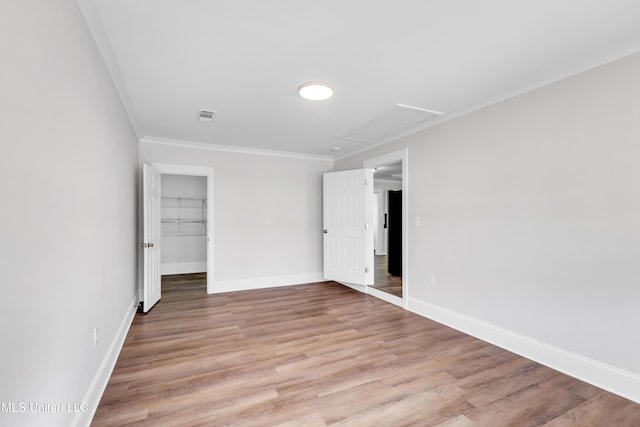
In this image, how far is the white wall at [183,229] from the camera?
658cm

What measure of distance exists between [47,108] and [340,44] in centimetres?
174

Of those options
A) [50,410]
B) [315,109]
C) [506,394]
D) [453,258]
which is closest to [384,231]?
[453,258]

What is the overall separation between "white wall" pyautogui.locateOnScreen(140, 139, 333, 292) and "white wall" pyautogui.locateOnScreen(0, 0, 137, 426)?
8.49ft

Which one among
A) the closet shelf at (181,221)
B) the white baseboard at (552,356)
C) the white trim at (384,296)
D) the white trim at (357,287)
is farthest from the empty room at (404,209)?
the closet shelf at (181,221)

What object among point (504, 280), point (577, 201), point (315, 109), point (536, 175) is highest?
point (315, 109)

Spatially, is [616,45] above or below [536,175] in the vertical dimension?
above

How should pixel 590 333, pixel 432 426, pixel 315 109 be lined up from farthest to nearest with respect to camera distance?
pixel 315 109
pixel 590 333
pixel 432 426

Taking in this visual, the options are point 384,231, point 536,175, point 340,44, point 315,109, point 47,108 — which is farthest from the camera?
point 384,231

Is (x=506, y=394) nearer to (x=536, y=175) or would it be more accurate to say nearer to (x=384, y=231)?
(x=536, y=175)

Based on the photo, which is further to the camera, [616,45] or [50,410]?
[616,45]

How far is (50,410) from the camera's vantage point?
1.30 m

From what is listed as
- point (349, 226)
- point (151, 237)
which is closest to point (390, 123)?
point (349, 226)

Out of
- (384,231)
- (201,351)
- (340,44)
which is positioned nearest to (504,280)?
(340,44)

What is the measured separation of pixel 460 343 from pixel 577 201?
1.69 meters
